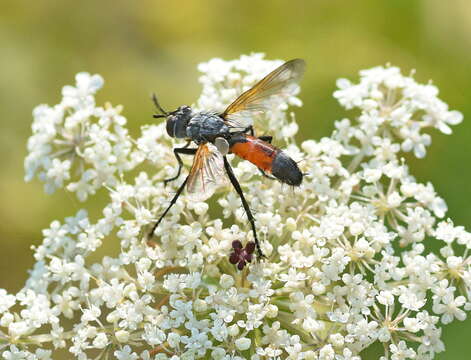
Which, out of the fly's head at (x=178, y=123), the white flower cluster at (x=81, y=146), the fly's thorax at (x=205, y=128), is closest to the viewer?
the fly's thorax at (x=205, y=128)

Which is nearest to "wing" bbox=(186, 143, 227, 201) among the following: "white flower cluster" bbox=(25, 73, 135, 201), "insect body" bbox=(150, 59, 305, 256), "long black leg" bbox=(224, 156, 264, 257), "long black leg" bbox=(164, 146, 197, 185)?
"insect body" bbox=(150, 59, 305, 256)

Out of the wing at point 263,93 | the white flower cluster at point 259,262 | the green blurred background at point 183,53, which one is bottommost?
the white flower cluster at point 259,262

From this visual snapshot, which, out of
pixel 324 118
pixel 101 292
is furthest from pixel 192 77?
pixel 101 292

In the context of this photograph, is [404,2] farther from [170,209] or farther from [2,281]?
[2,281]

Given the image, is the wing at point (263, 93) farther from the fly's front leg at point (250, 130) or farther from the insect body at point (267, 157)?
the insect body at point (267, 157)

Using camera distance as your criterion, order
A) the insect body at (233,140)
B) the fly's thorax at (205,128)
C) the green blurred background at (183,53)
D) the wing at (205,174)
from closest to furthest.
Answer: the wing at (205,174)
the insect body at (233,140)
the fly's thorax at (205,128)
the green blurred background at (183,53)

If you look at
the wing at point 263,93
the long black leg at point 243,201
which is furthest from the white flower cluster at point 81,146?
the long black leg at point 243,201
